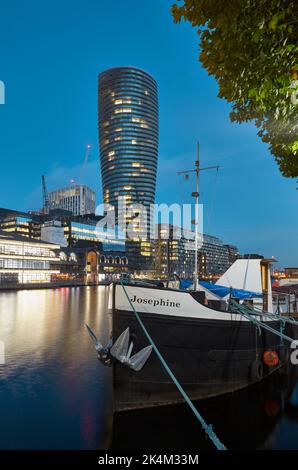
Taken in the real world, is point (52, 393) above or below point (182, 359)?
below

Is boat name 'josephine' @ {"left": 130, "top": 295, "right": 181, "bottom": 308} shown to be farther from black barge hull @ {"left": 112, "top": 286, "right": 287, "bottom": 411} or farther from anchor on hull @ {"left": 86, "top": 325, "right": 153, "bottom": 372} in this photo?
anchor on hull @ {"left": 86, "top": 325, "right": 153, "bottom": 372}

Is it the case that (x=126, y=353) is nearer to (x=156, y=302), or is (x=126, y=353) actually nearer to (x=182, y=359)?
(x=156, y=302)

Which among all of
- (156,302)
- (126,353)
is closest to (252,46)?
(156,302)

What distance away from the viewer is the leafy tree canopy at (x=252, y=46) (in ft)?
17.7

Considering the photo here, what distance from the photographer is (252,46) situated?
19.1 feet

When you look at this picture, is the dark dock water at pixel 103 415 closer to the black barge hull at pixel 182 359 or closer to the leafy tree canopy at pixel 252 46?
the black barge hull at pixel 182 359

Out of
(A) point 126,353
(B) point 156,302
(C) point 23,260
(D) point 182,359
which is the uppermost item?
(C) point 23,260

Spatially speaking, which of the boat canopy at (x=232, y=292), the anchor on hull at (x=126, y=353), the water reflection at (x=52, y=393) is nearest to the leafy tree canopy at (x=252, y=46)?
the anchor on hull at (x=126, y=353)

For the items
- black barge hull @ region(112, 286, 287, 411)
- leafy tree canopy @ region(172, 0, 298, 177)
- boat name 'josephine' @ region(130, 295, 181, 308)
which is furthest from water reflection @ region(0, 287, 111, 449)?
leafy tree canopy @ region(172, 0, 298, 177)

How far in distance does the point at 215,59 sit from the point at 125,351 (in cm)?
858

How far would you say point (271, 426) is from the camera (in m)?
10.4

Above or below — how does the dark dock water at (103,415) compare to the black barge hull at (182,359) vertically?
below

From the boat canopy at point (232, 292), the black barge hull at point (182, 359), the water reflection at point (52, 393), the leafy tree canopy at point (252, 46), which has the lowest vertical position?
the water reflection at point (52, 393)
